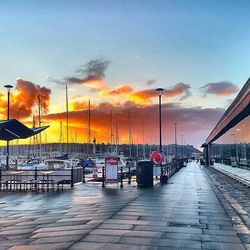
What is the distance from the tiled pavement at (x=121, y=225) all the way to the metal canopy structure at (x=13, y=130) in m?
4.46

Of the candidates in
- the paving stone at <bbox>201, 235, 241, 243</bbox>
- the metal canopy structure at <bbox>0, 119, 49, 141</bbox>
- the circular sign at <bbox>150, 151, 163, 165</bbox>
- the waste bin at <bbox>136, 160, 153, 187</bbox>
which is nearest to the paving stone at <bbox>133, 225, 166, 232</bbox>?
the paving stone at <bbox>201, 235, 241, 243</bbox>

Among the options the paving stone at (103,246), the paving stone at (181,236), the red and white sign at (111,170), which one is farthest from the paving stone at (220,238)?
the red and white sign at (111,170)

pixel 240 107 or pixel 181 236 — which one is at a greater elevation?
pixel 240 107

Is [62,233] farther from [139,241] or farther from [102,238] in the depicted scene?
[139,241]

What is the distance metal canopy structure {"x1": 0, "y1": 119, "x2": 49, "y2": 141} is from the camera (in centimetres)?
1980

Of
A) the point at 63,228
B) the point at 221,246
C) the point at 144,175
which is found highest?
the point at 144,175

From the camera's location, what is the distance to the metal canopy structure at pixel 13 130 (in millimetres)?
19797

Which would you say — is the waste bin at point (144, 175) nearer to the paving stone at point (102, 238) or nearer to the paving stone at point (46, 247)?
the paving stone at point (102, 238)

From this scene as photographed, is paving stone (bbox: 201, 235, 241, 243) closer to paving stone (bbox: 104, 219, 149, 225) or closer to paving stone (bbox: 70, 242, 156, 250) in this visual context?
paving stone (bbox: 70, 242, 156, 250)

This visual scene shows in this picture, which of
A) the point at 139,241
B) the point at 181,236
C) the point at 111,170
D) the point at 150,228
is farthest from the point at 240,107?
the point at 139,241

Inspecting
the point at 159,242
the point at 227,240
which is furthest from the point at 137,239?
the point at 227,240

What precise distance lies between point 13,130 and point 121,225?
12.6 m

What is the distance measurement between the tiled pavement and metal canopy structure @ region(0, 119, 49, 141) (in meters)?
4.46

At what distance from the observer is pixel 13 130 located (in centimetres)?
2141
